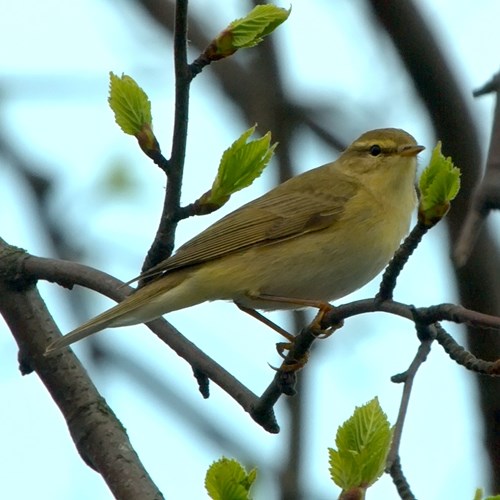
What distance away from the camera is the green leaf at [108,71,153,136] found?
3.14m

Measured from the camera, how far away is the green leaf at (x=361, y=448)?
238 cm

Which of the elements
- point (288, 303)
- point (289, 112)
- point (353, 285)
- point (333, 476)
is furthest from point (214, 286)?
point (333, 476)

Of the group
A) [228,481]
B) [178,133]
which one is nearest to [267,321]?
[178,133]

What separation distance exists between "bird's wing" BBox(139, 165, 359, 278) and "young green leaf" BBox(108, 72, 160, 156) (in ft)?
4.43

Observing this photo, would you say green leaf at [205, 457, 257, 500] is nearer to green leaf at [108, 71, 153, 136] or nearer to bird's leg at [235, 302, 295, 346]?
green leaf at [108, 71, 153, 136]

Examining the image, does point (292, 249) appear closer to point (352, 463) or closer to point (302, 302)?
point (302, 302)

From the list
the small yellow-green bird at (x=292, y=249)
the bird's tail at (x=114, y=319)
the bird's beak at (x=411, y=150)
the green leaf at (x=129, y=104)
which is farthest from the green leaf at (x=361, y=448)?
the bird's beak at (x=411, y=150)

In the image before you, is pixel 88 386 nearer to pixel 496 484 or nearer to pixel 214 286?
pixel 214 286

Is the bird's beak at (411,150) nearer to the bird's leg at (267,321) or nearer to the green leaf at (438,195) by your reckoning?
the bird's leg at (267,321)

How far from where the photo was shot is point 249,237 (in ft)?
16.1

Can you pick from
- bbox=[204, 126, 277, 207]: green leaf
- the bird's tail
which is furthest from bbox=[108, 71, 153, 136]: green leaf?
the bird's tail

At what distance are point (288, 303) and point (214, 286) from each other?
350mm

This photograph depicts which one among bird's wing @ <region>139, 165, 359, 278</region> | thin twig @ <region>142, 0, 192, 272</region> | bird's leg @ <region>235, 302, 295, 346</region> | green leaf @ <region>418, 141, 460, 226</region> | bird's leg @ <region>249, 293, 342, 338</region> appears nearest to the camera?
green leaf @ <region>418, 141, 460, 226</region>

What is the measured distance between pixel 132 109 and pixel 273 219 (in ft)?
6.42
